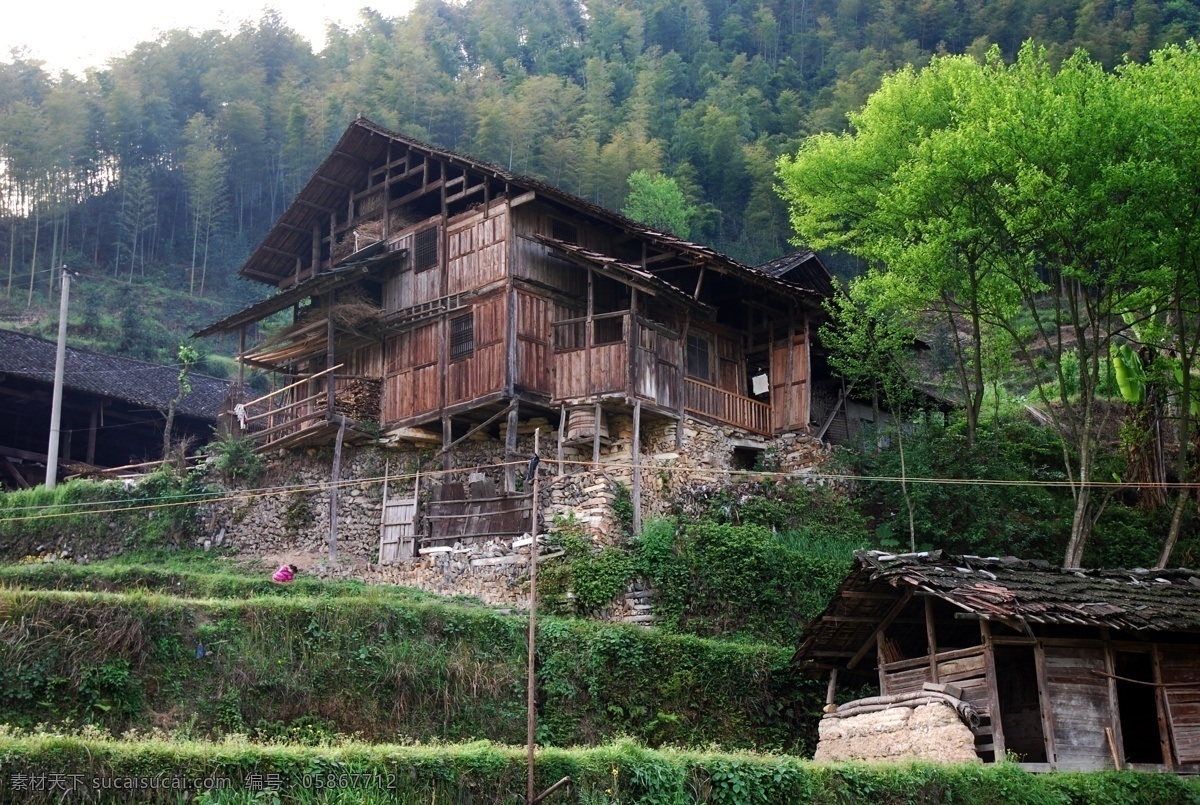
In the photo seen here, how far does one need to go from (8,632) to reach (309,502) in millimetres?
10175

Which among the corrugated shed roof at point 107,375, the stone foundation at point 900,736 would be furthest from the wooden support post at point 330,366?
the stone foundation at point 900,736

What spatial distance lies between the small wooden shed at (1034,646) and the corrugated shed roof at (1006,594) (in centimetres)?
2

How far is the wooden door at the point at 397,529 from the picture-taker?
25047mm

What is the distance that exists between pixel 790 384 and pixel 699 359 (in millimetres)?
2232

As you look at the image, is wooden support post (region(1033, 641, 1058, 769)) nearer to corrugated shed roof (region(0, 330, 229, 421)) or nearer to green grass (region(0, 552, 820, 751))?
green grass (region(0, 552, 820, 751))

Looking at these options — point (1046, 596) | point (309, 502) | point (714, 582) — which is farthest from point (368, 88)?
point (1046, 596)

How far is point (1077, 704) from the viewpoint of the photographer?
55.2 feet

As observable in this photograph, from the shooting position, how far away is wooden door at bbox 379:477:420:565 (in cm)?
2505

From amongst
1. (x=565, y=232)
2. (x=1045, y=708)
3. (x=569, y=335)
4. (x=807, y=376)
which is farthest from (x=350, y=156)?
(x=1045, y=708)

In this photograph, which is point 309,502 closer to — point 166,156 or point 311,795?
point 311,795

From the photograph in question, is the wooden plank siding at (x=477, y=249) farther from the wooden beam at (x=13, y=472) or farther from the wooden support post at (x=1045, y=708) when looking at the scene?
the wooden beam at (x=13, y=472)

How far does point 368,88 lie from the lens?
5559 cm

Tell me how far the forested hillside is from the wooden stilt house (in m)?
19.0

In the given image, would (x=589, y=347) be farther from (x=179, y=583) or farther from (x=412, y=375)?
(x=179, y=583)
